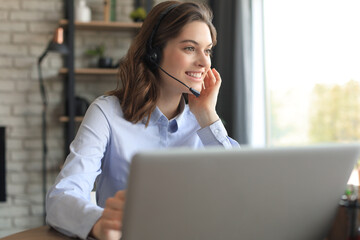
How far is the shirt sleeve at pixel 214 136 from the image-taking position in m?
1.53

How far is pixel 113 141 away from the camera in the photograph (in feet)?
4.91

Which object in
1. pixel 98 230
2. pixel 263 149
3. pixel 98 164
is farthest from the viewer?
pixel 98 164

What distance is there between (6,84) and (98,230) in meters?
2.96

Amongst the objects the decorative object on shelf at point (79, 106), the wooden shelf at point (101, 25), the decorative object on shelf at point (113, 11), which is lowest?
the decorative object on shelf at point (79, 106)

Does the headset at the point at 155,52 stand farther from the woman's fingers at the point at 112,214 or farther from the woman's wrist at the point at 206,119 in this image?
the woman's fingers at the point at 112,214

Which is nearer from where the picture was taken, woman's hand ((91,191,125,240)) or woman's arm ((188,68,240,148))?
woman's hand ((91,191,125,240))

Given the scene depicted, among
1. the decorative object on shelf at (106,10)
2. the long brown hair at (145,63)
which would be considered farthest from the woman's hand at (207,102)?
the decorative object on shelf at (106,10)

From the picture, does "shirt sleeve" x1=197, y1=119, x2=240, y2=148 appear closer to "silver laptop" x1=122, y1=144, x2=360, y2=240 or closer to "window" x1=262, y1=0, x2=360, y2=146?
"silver laptop" x1=122, y1=144, x2=360, y2=240

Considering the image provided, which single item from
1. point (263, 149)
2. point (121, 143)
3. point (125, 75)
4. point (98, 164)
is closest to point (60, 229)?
point (98, 164)

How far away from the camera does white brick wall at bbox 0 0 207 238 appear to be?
361 centimetres

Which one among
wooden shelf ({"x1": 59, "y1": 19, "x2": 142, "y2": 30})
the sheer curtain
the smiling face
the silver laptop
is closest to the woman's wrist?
the smiling face

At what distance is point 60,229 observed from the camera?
107 cm

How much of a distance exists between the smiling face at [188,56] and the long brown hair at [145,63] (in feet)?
0.09

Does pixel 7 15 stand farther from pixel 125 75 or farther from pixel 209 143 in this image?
pixel 209 143
